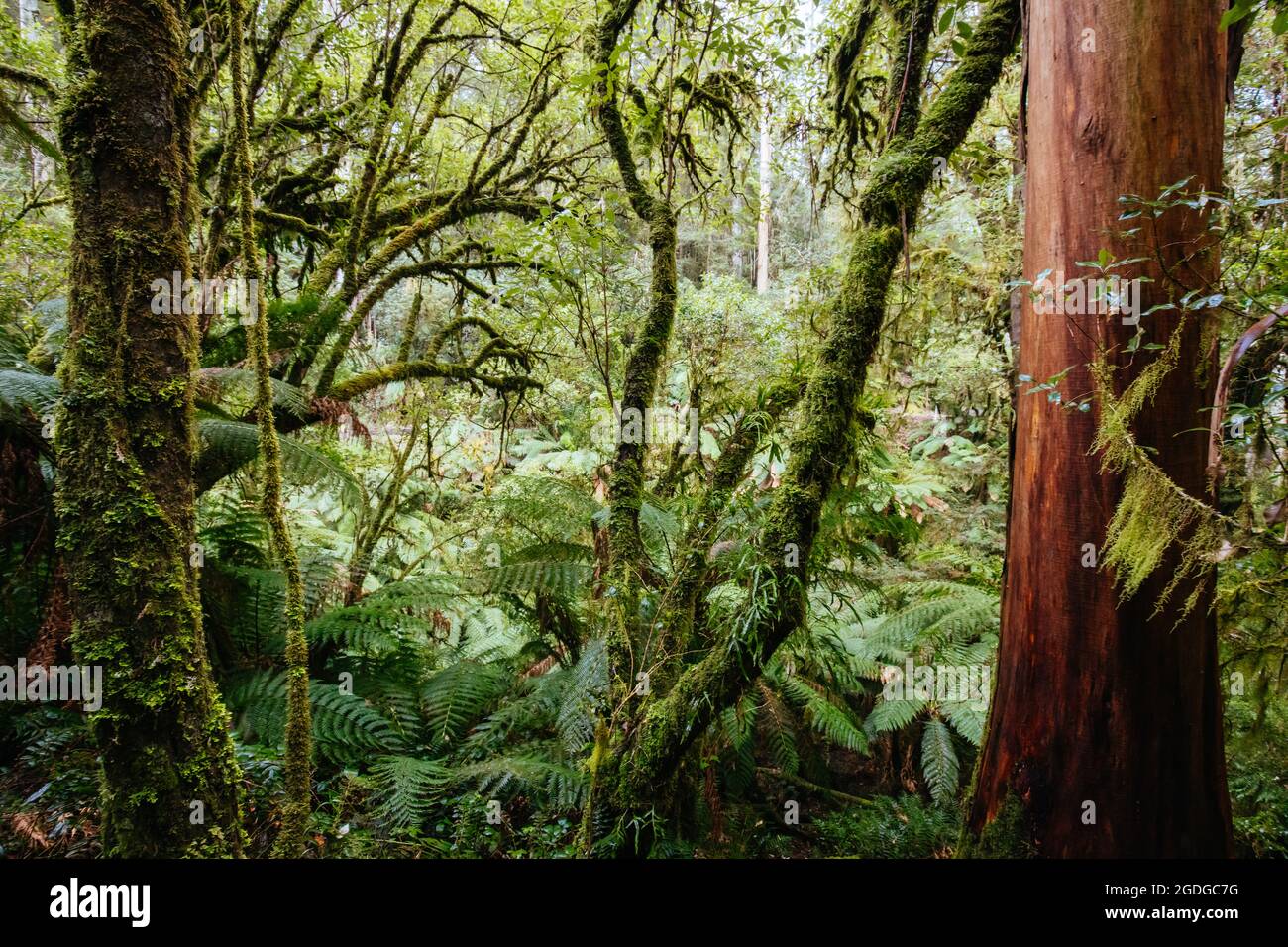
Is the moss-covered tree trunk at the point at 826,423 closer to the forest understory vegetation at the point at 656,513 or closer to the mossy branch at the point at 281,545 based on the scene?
the forest understory vegetation at the point at 656,513

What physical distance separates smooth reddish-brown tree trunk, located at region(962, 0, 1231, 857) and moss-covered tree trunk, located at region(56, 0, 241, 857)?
107 inches

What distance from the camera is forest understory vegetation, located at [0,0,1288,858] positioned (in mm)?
1896

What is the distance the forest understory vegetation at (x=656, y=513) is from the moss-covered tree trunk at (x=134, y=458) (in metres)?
0.01

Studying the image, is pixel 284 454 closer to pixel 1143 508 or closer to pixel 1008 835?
pixel 1008 835

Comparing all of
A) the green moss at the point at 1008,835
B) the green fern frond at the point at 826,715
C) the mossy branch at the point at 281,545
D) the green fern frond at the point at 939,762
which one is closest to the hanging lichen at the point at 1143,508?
the green moss at the point at 1008,835

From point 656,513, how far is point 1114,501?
223cm

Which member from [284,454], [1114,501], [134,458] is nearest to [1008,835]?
[1114,501]

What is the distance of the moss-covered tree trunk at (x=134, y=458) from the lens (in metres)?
1.87

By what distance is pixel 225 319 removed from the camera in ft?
16.7

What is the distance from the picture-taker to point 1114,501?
194cm

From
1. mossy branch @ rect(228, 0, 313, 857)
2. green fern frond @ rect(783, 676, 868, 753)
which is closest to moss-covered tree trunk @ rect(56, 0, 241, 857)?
mossy branch @ rect(228, 0, 313, 857)
